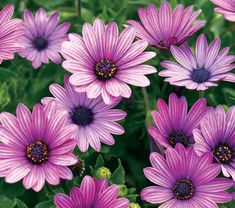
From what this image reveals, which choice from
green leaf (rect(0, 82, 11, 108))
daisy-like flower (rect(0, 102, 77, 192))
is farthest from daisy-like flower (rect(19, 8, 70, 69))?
daisy-like flower (rect(0, 102, 77, 192))

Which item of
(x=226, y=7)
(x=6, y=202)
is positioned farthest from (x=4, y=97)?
(x=226, y=7)

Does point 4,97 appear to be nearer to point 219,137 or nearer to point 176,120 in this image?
point 176,120

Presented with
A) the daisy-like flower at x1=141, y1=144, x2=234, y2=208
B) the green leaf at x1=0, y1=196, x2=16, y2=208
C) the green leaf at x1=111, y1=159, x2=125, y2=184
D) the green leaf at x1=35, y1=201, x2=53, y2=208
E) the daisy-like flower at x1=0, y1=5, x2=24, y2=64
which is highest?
the daisy-like flower at x1=0, y1=5, x2=24, y2=64

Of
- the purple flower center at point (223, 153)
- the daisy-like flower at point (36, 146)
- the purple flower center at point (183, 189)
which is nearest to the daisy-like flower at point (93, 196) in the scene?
the daisy-like flower at point (36, 146)

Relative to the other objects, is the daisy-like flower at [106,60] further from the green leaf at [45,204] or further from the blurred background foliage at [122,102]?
the green leaf at [45,204]

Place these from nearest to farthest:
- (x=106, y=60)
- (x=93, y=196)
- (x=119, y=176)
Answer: (x=93, y=196) < (x=119, y=176) < (x=106, y=60)

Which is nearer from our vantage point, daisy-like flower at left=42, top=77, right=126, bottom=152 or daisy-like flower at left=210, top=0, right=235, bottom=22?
daisy-like flower at left=42, top=77, right=126, bottom=152

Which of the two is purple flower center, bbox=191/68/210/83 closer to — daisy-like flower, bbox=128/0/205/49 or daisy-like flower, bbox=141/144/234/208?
daisy-like flower, bbox=128/0/205/49

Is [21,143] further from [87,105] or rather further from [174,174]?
[174,174]
